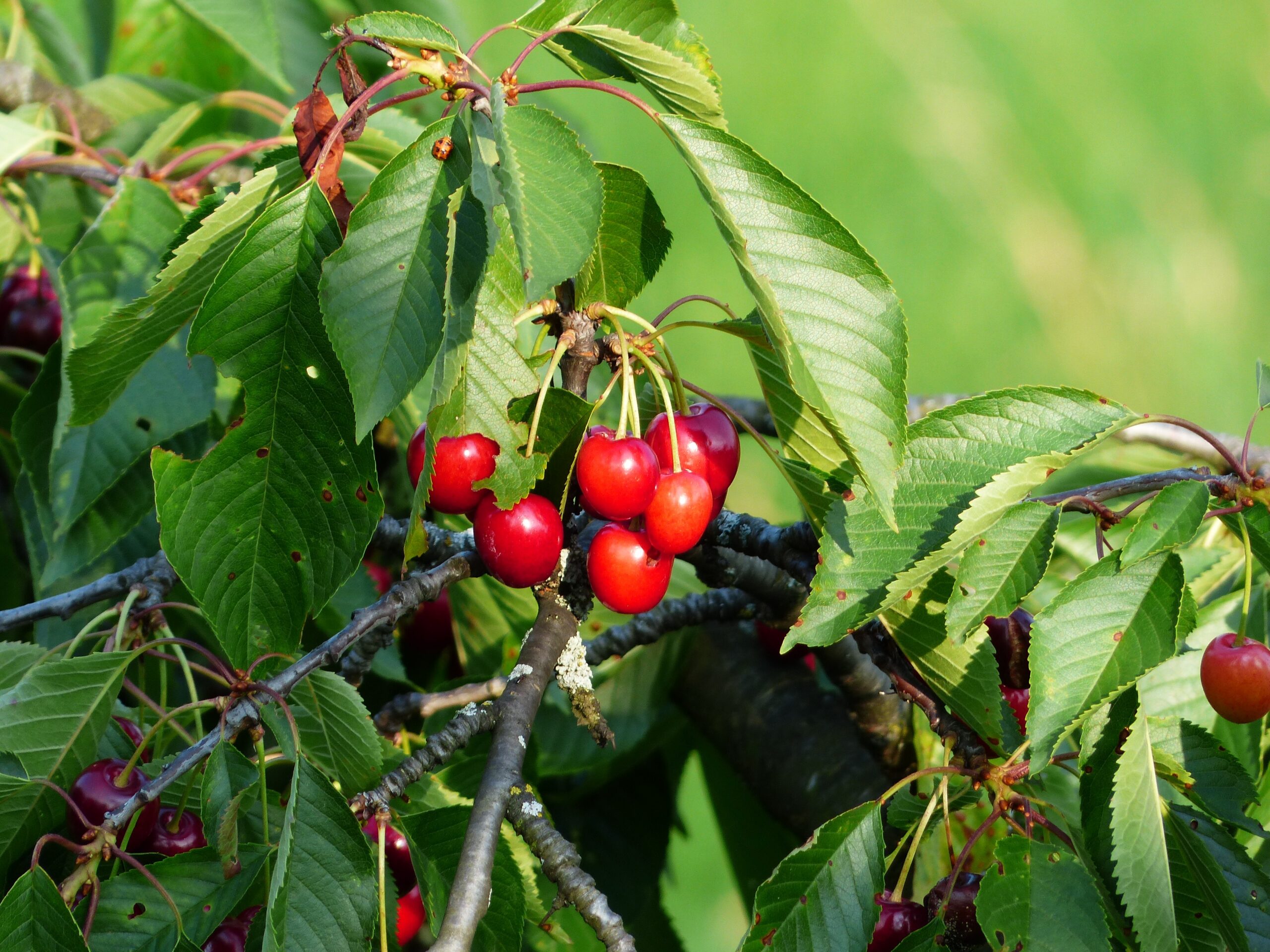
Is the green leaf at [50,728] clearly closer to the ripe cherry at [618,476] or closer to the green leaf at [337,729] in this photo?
the green leaf at [337,729]

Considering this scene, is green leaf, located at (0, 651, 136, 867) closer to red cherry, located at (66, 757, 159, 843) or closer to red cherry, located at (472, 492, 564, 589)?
red cherry, located at (66, 757, 159, 843)

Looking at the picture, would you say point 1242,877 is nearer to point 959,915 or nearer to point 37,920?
point 959,915

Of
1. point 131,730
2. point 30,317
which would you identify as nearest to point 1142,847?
point 131,730

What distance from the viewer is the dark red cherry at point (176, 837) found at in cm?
82

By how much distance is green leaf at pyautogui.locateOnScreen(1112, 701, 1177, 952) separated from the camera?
0.69 m

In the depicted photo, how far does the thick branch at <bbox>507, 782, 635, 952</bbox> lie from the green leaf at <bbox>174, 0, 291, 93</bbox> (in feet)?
3.97

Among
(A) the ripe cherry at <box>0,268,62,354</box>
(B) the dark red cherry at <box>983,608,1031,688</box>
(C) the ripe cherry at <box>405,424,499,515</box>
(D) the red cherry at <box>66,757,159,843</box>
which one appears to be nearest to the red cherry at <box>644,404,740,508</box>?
(C) the ripe cherry at <box>405,424,499,515</box>

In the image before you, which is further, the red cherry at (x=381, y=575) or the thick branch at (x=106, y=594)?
the red cherry at (x=381, y=575)

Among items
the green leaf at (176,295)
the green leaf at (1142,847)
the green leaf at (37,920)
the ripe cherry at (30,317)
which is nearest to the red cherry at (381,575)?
the ripe cherry at (30,317)

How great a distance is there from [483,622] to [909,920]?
26.0 inches

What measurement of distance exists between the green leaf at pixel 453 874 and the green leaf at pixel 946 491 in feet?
0.89

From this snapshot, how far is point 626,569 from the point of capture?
2.60 feet

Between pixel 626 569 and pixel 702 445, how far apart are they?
0.12 m

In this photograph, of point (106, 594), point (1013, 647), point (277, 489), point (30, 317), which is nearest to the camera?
point (277, 489)
